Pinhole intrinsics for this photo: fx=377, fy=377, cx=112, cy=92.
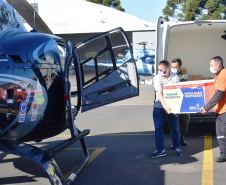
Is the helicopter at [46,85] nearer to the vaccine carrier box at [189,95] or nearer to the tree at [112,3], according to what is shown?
the vaccine carrier box at [189,95]

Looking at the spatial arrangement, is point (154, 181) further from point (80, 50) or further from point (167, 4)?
point (167, 4)

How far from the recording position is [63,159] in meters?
6.74

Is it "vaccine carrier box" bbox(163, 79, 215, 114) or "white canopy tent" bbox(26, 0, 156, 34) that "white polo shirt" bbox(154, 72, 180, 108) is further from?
"white canopy tent" bbox(26, 0, 156, 34)

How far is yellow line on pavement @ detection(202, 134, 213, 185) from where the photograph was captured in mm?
5246

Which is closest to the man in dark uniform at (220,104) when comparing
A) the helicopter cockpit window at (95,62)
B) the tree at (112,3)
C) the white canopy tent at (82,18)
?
the helicopter cockpit window at (95,62)

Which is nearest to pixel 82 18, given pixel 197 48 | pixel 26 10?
pixel 197 48

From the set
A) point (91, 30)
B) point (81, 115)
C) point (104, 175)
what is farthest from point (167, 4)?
point (104, 175)

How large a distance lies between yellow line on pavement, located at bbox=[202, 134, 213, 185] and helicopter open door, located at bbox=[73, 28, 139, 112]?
5.31 ft

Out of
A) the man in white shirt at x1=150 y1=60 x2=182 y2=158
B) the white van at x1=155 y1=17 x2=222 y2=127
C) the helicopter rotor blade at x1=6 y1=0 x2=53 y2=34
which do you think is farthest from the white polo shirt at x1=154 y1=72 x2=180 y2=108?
the white van at x1=155 y1=17 x2=222 y2=127

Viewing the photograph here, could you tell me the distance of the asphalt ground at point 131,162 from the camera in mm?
5391

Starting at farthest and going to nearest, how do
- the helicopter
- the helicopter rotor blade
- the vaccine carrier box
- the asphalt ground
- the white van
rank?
1. the white van
2. the helicopter rotor blade
3. the vaccine carrier box
4. the asphalt ground
5. the helicopter

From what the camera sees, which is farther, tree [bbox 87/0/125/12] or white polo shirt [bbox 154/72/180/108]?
tree [bbox 87/0/125/12]

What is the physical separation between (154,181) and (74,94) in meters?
2.14

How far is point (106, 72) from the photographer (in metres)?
6.18
